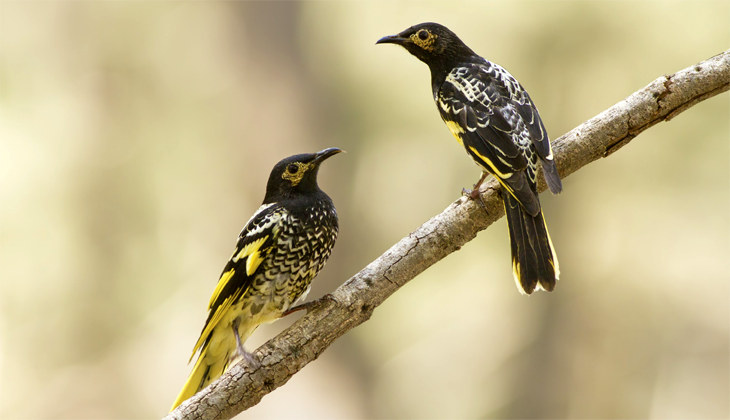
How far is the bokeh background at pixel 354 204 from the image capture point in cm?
605

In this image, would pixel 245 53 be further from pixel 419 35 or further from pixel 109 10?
pixel 419 35

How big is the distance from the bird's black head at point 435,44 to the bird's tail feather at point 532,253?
1.15 meters

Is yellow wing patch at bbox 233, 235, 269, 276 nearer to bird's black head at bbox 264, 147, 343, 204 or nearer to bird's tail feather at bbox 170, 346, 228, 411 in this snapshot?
bird's black head at bbox 264, 147, 343, 204

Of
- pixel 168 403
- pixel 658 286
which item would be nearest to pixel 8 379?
pixel 168 403

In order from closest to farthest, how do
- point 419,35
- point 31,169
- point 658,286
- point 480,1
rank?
point 419,35, point 658,286, point 480,1, point 31,169

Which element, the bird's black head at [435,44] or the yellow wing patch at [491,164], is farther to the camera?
the bird's black head at [435,44]

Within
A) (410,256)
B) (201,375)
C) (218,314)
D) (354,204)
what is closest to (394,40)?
(410,256)

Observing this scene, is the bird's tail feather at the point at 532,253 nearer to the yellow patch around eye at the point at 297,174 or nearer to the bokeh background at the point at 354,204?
the yellow patch around eye at the point at 297,174

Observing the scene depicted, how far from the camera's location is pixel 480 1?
6.53m

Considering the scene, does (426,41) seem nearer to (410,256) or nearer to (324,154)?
(324,154)

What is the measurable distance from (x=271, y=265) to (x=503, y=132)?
4.55 ft

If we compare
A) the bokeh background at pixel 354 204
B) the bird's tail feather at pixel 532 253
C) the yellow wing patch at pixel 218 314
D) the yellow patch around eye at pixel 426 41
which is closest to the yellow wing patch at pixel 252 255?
the yellow wing patch at pixel 218 314

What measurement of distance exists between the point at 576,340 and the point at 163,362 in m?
4.86

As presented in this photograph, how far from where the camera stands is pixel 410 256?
2.67 m
